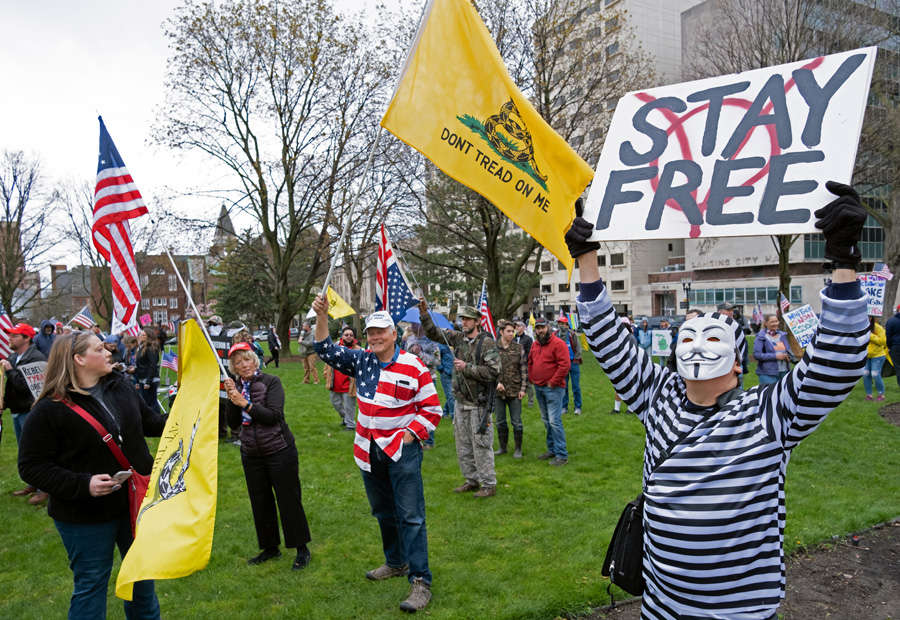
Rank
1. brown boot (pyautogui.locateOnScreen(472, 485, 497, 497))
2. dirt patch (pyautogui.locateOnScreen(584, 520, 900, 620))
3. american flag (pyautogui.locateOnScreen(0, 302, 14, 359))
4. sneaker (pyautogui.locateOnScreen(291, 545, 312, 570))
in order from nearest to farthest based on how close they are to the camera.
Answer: dirt patch (pyautogui.locateOnScreen(584, 520, 900, 620)) < sneaker (pyautogui.locateOnScreen(291, 545, 312, 570)) < brown boot (pyautogui.locateOnScreen(472, 485, 497, 497)) < american flag (pyautogui.locateOnScreen(0, 302, 14, 359))

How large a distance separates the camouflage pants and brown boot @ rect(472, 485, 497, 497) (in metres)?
0.04

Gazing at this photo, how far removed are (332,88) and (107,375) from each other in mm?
23997

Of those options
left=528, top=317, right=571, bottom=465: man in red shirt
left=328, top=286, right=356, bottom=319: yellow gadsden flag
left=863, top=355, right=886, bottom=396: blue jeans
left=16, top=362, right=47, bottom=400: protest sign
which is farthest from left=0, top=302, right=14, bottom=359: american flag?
left=863, top=355, right=886, bottom=396: blue jeans

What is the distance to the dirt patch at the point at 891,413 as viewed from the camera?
35.2 feet

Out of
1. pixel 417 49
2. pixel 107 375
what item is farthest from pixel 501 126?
pixel 107 375

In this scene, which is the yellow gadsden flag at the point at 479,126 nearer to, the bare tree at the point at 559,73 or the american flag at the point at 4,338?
the american flag at the point at 4,338

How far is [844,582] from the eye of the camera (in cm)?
467

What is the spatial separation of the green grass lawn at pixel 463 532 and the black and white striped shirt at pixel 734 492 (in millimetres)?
2479

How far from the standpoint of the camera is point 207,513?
3.00 m

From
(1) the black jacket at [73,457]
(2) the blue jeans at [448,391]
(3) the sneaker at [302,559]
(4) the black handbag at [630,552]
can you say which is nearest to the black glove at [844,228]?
(4) the black handbag at [630,552]

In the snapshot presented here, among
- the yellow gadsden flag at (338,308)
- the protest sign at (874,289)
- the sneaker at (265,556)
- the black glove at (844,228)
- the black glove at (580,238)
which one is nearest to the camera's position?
the black glove at (844,228)

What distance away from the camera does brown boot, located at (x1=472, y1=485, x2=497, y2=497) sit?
712 cm

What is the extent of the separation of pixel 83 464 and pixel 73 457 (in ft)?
0.22

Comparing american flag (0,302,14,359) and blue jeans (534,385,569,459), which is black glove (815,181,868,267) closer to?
blue jeans (534,385,569,459)
